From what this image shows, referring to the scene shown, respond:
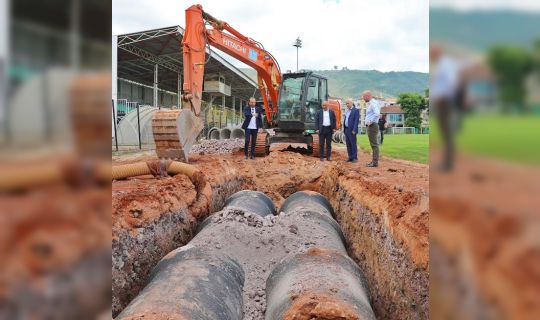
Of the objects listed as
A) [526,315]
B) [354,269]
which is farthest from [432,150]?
[354,269]

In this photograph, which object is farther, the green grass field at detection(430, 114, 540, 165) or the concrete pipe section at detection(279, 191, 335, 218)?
the concrete pipe section at detection(279, 191, 335, 218)

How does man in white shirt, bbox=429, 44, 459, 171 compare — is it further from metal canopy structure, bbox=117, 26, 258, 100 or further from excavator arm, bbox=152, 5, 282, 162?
metal canopy structure, bbox=117, 26, 258, 100

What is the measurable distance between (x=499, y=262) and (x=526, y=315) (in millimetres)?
54

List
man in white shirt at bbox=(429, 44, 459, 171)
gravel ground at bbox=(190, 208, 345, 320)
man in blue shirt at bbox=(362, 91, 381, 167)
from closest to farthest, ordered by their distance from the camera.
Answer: man in white shirt at bbox=(429, 44, 459, 171), gravel ground at bbox=(190, 208, 345, 320), man in blue shirt at bbox=(362, 91, 381, 167)

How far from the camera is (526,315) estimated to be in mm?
437

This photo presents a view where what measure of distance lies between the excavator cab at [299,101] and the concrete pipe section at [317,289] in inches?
367

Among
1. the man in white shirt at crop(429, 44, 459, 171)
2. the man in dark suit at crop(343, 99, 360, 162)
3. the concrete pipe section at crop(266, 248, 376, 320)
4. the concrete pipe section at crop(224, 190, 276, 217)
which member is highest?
the man in dark suit at crop(343, 99, 360, 162)

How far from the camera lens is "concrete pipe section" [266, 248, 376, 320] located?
2680mm

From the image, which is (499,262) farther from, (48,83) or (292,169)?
(292,169)

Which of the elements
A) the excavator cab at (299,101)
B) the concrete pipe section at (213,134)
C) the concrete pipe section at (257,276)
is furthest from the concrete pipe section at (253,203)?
the concrete pipe section at (213,134)

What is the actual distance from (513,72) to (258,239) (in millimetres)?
4552

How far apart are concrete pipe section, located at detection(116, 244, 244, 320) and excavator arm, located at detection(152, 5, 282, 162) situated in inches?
170

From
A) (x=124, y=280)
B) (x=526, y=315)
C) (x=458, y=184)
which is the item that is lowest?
(x=124, y=280)

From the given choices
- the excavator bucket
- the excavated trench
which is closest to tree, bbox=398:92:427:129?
the excavated trench
